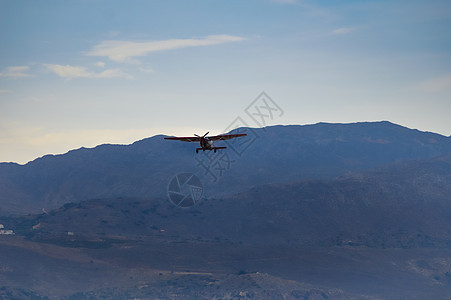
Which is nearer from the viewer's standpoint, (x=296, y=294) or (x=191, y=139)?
(x=191, y=139)

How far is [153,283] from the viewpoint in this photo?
198625 millimetres

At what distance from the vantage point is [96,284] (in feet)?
650

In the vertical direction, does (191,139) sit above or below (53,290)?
above

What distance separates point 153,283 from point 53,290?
102 ft

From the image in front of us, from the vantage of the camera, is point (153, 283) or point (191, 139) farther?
point (153, 283)

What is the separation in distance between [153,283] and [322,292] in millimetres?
54790

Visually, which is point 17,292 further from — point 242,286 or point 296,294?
point 296,294

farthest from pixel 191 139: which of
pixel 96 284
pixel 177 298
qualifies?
pixel 96 284

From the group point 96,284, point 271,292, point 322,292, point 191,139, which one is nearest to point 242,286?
→ point 271,292

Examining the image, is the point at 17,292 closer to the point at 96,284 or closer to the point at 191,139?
the point at 96,284

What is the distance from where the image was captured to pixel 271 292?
193 metres

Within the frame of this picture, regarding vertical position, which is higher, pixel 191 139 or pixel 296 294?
pixel 191 139

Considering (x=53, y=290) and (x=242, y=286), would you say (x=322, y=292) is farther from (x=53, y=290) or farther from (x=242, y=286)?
(x=53, y=290)

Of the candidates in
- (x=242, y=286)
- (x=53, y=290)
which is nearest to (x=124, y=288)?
(x=53, y=290)
